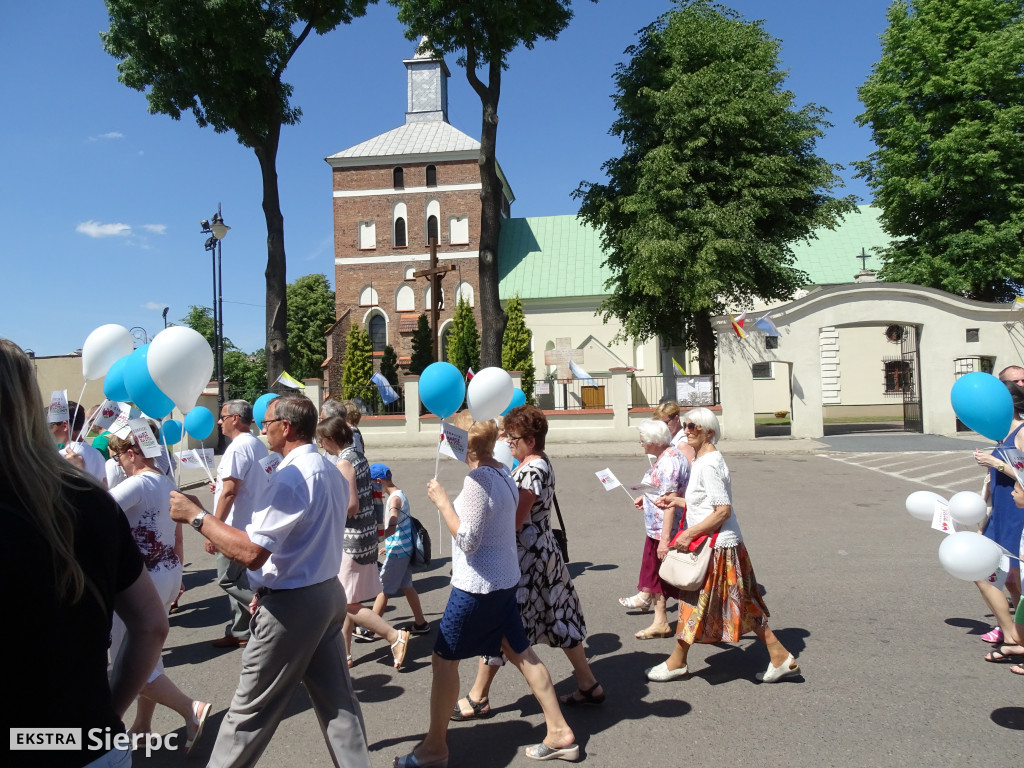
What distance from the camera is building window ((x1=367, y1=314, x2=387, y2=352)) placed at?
127 ft

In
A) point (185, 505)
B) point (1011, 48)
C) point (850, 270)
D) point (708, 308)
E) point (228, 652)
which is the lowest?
point (228, 652)

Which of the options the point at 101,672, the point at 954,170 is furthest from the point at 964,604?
the point at 954,170

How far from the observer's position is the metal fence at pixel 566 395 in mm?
25781

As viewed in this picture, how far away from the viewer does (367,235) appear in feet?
128

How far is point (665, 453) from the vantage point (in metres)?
5.61

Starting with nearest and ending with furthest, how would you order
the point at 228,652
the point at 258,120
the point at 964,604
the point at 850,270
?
1. the point at 228,652
2. the point at 964,604
3. the point at 258,120
4. the point at 850,270

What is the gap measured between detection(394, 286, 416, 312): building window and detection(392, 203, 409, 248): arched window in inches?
98.9

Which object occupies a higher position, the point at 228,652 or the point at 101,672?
the point at 101,672

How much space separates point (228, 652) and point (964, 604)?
19.6 ft

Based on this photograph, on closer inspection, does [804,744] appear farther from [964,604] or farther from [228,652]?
[228,652]

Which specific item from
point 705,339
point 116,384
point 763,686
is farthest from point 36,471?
point 705,339

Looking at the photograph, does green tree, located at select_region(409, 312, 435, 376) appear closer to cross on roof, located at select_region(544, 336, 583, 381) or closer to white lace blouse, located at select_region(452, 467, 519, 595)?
cross on roof, located at select_region(544, 336, 583, 381)

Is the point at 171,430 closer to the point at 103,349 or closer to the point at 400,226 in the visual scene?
the point at 103,349

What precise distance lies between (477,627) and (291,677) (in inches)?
36.4
